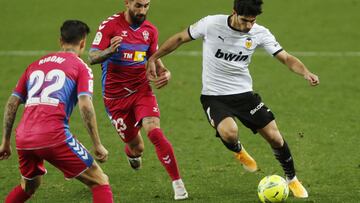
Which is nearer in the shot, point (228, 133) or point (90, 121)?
point (90, 121)

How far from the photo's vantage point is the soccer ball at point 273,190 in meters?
10.0

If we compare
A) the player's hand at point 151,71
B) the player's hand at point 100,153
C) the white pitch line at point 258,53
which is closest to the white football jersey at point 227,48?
the player's hand at point 151,71

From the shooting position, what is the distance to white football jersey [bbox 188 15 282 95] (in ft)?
35.2

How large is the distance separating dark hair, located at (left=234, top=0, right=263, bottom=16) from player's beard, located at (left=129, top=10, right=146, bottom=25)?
1541 millimetres

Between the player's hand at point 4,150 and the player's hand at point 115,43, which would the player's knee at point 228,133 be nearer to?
the player's hand at point 115,43

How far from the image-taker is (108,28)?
11102mm

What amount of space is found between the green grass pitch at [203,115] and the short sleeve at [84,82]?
262 cm

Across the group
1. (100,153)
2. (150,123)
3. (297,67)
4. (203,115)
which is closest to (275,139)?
(297,67)

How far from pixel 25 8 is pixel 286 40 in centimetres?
909

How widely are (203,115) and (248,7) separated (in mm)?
6590

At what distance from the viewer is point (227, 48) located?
10727 mm

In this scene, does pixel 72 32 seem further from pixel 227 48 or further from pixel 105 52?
pixel 227 48

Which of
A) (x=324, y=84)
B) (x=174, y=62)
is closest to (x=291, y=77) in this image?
(x=324, y=84)

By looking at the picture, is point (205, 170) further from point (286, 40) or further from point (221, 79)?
point (286, 40)
